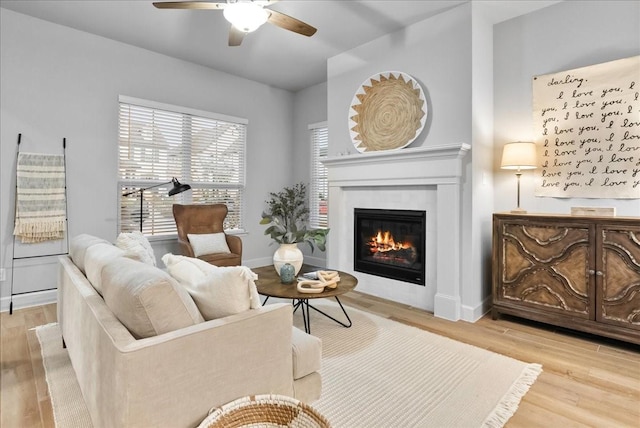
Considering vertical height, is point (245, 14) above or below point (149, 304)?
above

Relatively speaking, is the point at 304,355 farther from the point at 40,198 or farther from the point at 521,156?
the point at 40,198

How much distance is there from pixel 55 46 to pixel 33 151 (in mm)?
1084

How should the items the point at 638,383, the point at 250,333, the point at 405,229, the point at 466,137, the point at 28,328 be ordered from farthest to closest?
the point at 405,229
the point at 466,137
the point at 28,328
the point at 638,383
the point at 250,333

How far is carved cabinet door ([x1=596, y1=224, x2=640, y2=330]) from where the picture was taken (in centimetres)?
238

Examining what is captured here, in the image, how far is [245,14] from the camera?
6.97 feet

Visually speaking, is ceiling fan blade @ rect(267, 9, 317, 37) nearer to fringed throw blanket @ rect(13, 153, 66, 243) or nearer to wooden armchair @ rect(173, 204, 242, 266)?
wooden armchair @ rect(173, 204, 242, 266)

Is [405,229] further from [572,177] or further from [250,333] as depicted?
[250,333]

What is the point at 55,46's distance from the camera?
346 cm

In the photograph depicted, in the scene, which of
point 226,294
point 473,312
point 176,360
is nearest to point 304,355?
point 226,294

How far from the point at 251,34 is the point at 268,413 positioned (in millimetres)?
3622

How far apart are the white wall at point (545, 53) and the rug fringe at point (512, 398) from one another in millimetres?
1546

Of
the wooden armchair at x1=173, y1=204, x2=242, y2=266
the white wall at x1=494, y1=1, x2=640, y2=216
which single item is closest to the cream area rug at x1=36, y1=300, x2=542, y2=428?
the wooden armchair at x1=173, y1=204, x2=242, y2=266

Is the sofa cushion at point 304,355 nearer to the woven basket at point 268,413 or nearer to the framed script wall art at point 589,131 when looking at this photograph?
the woven basket at point 268,413

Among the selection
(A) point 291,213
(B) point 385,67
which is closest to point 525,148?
(B) point 385,67
